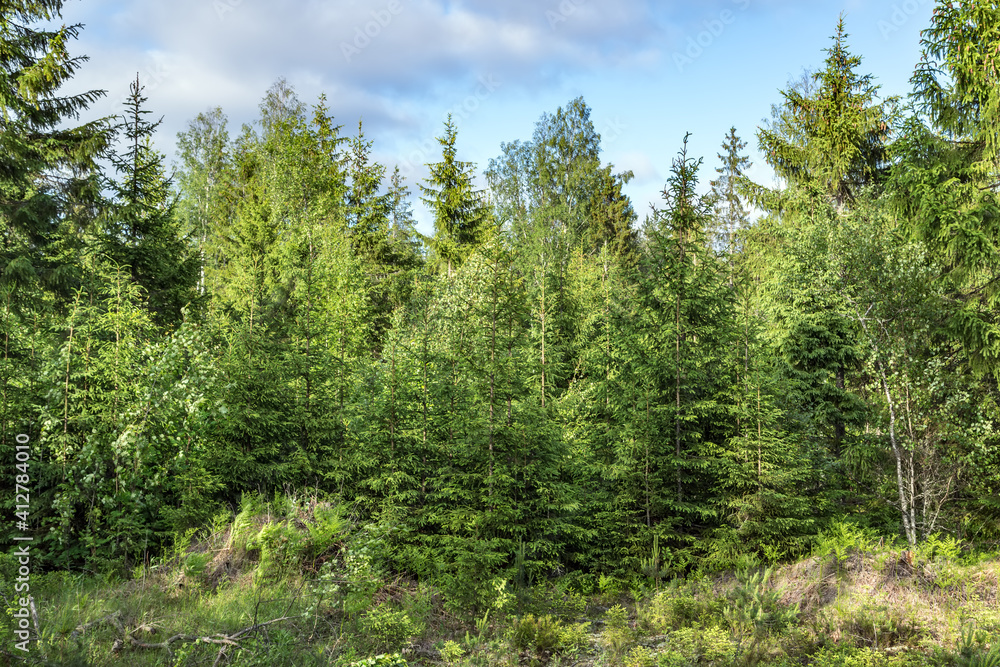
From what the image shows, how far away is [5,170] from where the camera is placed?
962 cm

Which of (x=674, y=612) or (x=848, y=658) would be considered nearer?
(x=848, y=658)

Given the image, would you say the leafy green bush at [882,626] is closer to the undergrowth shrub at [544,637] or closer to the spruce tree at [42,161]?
the undergrowth shrub at [544,637]

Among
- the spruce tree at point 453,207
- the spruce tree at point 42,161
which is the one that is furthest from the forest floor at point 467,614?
the spruce tree at point 453,207

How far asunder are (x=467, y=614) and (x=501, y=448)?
7.13 ft

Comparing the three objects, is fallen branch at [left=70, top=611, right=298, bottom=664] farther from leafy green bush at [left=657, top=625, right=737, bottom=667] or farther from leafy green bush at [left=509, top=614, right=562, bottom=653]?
leafy green bush at [left=657, top=625, right=737, bottom=667]

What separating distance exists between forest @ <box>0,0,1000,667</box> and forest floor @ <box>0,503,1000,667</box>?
0.04 m

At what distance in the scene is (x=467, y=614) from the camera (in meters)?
7.26

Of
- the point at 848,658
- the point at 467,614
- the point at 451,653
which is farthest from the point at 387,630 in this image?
the point at 848,658

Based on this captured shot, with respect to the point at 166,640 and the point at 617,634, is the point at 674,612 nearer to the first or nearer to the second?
the point at 617,634

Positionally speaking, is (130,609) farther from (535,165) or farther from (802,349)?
(535,165)

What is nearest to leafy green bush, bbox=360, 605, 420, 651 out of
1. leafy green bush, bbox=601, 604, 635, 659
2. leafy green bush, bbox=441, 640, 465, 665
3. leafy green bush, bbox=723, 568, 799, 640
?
leafy green bush, bbox=441, 640, 465, 665

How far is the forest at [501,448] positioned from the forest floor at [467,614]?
0.04 metres

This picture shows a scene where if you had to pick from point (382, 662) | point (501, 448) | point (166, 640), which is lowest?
point (382, 662)

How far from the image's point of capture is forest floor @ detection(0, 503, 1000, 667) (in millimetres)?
5184
